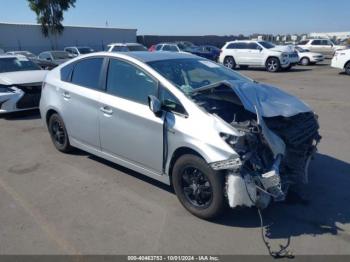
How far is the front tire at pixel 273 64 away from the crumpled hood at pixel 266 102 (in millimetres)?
17477

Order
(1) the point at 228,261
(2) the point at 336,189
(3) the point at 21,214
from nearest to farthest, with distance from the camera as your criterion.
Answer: (1) the point at 228,261, (3) the point at 21,214, (2) the point at 336,189

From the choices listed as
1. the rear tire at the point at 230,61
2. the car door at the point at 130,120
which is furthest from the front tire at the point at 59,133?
the rear tire at the point at 230,61

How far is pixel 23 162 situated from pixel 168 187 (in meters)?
2.62

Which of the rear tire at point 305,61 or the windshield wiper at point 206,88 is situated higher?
the windshield wiper at point 206,88

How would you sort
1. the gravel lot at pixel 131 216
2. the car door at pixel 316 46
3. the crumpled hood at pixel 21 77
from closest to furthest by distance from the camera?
the gravel lot at pixel 131 216, the crumpled hood at pixel 21 77, the car door at pixel 316 46

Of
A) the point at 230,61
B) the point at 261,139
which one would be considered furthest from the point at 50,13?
the point at 261,139

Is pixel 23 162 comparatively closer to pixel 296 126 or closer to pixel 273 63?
pixel 296 126

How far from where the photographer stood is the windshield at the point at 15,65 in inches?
387

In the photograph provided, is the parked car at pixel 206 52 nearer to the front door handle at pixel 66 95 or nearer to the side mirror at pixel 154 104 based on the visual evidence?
the front door handle at pixel 66 95

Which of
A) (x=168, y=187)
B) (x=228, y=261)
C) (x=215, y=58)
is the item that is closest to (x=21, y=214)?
(x=168, y=187)

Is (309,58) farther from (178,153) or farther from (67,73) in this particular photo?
(178,153)

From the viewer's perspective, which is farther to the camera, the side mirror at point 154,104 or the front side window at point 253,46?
the front side window at point 253,46

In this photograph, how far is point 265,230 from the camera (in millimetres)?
3535

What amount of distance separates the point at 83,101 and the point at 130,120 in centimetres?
110
